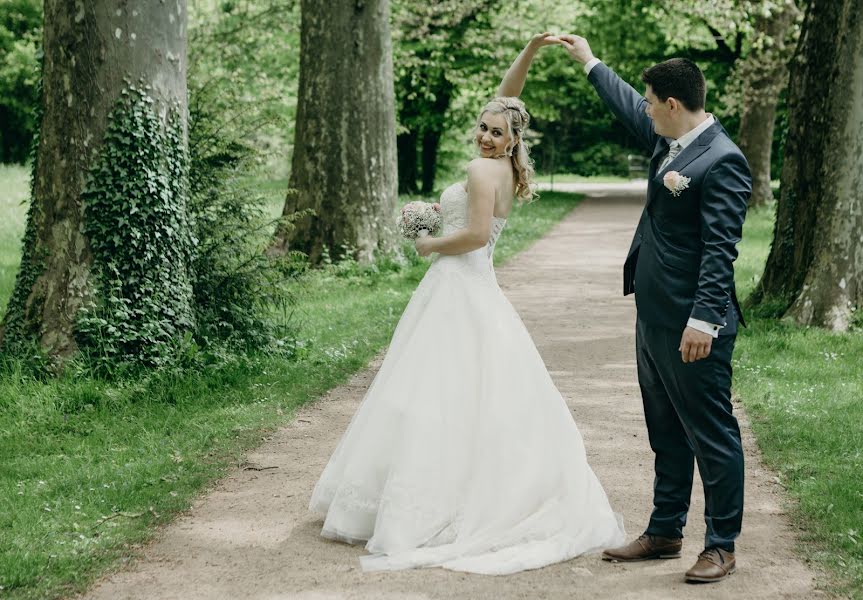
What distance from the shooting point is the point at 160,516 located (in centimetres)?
528

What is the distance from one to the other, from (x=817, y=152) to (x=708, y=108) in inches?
1138

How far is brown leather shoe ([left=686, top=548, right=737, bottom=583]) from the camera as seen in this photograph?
14.4ft

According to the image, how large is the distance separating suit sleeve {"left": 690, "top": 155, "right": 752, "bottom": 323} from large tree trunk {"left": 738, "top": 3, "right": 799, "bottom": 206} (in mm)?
20764

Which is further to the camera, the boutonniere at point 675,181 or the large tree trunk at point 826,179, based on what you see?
the large tree trunk at point 826,179

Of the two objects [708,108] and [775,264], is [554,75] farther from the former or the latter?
[775,264]

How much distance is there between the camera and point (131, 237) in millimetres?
7645

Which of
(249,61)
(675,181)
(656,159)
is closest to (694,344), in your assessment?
(675,181)

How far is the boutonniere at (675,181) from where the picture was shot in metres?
4.23

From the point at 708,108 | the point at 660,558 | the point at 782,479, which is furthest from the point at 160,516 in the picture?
the point at 708,108

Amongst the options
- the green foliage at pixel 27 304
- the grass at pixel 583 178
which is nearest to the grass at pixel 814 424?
the green foliage at pixel 27 304

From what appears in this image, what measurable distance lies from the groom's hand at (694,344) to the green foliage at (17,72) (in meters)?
40.1

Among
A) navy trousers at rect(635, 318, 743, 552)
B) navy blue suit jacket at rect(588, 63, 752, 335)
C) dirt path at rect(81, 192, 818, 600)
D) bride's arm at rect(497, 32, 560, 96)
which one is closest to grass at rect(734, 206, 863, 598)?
dirt path at rect(81, 192, 818, 600)

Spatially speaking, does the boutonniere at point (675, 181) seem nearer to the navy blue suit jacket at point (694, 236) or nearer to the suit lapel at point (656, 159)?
the navy blue suit jacket at point (694, 236)

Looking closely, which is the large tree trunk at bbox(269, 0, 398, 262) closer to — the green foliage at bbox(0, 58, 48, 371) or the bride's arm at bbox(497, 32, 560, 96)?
the green foliage at bbox(0, 58, 48, 371)
